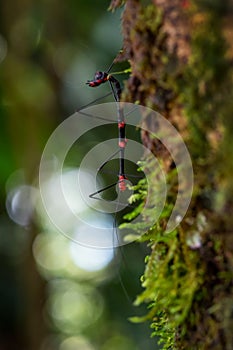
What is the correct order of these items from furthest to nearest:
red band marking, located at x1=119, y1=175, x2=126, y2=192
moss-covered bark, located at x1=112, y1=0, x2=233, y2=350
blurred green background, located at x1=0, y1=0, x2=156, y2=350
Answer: blurred green background, located at x1=0, y1=0, x2=156, y2=350
red band marking, located at x1=119, y1=175, x2=126, y2=192
moss-covered bark, located at x1=112, y1=0, x2=233, y2=350

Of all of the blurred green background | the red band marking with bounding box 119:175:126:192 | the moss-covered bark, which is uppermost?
the moss-covered bark

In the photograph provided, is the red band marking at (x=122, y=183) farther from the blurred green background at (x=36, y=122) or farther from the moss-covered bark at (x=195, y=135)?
the blurred green background at (x=36, y=122)

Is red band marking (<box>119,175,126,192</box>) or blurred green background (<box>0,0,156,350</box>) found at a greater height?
Answer: red band marking (<box>119,175,126,192</box>)

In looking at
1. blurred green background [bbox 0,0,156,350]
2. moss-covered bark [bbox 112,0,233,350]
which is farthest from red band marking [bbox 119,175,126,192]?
blurred green background [bbox 0,0,156,350]

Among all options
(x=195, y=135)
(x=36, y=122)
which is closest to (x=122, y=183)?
(x=195, y=135)

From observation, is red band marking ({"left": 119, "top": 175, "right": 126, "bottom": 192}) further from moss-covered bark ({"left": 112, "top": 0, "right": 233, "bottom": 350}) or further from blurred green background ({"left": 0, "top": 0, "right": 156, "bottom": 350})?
blurred green background ({"left": 0, "top": 0, "right": 156, "bottom": 350})

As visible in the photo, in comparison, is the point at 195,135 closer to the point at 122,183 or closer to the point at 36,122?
the point at 122,183
